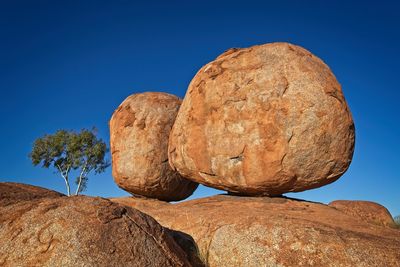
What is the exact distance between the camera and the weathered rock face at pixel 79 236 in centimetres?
433

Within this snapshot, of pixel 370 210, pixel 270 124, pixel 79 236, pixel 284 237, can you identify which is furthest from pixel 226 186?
pixel 370 210

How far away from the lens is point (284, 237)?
6.43 metres

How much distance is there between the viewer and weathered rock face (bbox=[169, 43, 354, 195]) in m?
8.06

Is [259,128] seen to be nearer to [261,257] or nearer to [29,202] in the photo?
[261,257]

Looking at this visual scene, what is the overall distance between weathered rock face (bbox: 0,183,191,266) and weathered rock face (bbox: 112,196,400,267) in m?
1.62

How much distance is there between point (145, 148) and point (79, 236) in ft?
22.0

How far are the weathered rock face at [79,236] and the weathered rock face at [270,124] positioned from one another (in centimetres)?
358

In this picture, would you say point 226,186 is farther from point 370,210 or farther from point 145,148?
point 370,210

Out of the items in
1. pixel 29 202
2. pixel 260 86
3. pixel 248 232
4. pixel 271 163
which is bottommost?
pixel 248 232

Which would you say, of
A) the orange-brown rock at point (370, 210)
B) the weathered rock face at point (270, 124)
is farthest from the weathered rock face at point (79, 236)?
the orange-brown rock at point (370, 210)

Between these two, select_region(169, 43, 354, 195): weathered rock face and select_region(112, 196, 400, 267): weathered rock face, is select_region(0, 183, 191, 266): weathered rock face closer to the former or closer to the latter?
select_region(112, 196, 400, 267): weathered rock face

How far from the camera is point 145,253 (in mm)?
4750

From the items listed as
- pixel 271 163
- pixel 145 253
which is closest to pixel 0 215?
pixel 145 253

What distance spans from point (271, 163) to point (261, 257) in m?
2.39
